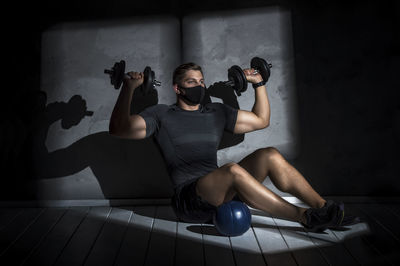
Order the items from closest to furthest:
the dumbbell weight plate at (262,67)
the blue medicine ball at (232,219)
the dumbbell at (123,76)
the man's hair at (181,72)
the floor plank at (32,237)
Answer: the floor plank at (32,237), the blue medicine ball at (232,219), the dumbbell at (123,76), the man's hair at (181,72), the dumbbell weight plate at (262,67)

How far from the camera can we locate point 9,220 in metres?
2.37

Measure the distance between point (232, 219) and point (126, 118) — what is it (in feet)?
2.72

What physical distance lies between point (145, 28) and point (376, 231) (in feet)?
6.61

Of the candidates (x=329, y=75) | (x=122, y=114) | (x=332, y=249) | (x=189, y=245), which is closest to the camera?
(x=332, y=249)

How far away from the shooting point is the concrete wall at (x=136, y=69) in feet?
8.75

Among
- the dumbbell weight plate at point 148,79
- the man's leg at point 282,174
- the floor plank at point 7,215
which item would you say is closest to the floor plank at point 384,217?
the man's leg at point 282,174

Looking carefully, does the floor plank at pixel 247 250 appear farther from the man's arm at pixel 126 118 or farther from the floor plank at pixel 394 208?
the floor plank at pixel 394 208

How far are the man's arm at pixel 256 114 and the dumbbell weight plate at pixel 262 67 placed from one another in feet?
0.14

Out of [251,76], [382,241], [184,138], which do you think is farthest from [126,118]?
[382,241]

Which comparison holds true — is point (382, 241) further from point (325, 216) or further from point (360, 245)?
point (325, 216)

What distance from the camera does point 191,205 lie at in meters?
2.05

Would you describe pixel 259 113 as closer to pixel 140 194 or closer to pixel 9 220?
pixel 140 194

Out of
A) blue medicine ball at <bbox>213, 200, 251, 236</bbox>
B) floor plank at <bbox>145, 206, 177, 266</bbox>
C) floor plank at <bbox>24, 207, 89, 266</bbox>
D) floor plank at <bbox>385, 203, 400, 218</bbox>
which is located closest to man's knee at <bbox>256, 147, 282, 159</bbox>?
blue medicine ball at <bbox>213, 200, 251, 236</bbox>

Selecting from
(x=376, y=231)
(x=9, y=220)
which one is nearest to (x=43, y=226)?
(x=9, y=220)
